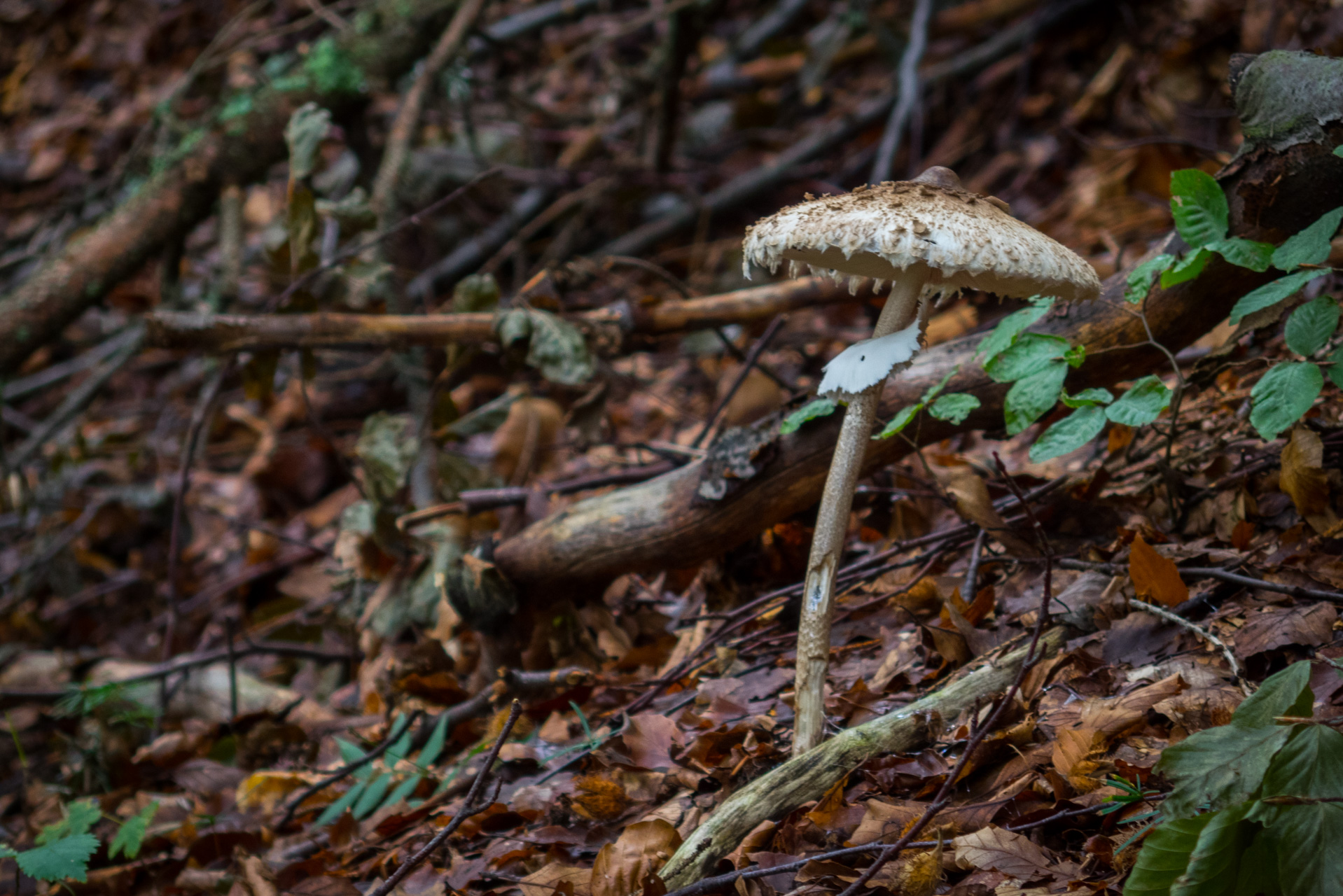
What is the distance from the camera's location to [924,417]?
2.33m

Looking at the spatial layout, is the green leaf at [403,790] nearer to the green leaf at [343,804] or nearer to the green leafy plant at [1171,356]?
the green leaf at [343,804]

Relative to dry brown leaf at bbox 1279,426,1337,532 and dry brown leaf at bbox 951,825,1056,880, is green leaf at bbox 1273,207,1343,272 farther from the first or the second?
dry brown leaf at bbox 951,825,1056,880

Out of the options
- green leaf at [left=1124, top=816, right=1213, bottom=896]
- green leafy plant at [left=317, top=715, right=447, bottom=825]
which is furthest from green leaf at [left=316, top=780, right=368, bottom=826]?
green leaf at [left=1124, top=816, right=1213, bottom=896]

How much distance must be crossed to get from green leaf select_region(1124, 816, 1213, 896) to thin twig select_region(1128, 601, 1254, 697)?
472 millimetres

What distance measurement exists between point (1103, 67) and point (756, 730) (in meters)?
4.61

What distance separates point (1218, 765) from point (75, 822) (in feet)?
8.76

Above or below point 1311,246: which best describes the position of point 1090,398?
below

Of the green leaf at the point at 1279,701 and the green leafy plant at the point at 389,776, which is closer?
the green leaf at the point at 1279,701

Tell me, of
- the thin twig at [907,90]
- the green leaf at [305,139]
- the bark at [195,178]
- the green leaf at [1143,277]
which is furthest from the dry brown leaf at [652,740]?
the bark at [195,178]

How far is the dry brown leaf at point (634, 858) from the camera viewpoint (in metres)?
1.62

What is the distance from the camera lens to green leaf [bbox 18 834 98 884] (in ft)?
6.26

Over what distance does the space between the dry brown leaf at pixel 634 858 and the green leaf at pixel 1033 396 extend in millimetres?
1096

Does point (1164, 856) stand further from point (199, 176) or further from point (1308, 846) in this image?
point (199, 176)

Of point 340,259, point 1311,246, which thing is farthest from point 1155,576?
point 340,259
